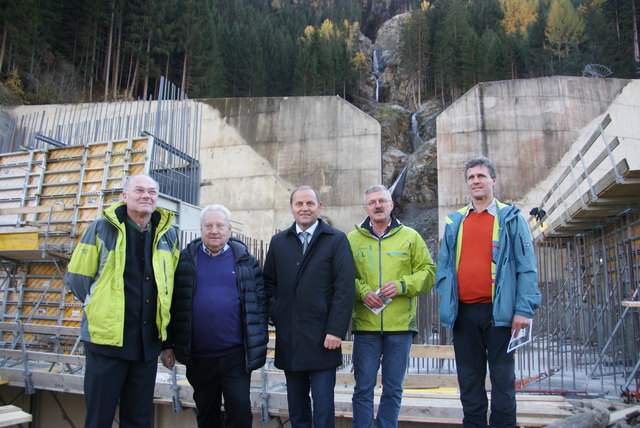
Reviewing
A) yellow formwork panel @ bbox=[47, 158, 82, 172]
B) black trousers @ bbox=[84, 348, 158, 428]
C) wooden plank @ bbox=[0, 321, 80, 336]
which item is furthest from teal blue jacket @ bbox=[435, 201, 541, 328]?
yellow formwork panel @ bbox=[47, 158, 82, 172]

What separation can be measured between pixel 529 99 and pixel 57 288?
16.8 m

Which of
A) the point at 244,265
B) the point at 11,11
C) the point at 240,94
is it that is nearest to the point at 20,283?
the point at 244,265

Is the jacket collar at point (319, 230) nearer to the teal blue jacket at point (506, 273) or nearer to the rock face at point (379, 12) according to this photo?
the teal blue jacket at point (506, 273)

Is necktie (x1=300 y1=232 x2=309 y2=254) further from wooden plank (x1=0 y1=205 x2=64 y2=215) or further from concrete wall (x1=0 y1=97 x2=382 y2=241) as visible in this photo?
concrete wall (x1=0 y1=97 x2=382 y2=241)

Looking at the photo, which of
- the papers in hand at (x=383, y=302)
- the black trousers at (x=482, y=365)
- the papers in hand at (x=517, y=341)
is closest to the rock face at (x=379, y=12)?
the papers in hand at (x=383, y=302)

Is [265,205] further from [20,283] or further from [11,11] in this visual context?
[11,11]

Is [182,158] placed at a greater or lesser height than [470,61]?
lesser

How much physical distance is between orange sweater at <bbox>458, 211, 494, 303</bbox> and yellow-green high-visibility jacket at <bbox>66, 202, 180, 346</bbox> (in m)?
1.90

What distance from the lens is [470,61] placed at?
3134 cm

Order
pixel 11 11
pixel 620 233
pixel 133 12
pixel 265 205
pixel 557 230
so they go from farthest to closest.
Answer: pixel 133 12 < pixel 11 11 < pixel 265 205 < pixel 557 230 < pixel 620 233

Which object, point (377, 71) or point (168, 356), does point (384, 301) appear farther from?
point (377, 71)

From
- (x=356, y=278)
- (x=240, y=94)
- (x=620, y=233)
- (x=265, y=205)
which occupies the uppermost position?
(x=240, y=94)

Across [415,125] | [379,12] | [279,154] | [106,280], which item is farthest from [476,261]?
[379,12]

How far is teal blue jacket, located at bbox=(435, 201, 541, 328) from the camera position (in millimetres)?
2684
